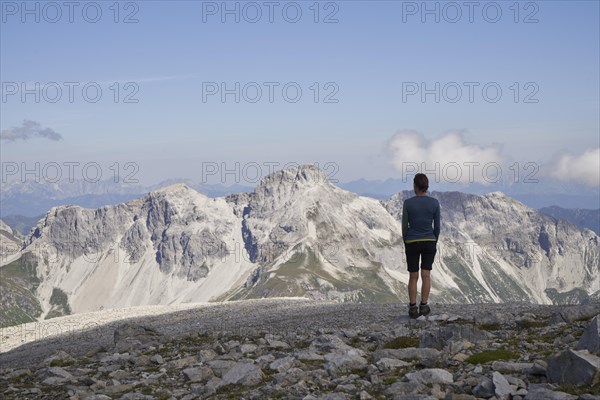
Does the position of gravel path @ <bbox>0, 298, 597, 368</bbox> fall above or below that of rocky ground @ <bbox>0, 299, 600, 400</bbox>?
below

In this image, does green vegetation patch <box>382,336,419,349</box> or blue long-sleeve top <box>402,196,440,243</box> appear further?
blue long-sleeve top <box>402,196,440,243</box>

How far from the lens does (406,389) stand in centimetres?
1252

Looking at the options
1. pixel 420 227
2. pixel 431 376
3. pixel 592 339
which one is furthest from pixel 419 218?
pixel 431 376

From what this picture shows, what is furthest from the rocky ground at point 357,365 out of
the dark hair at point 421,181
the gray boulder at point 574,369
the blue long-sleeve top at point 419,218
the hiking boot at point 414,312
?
the dark hair at point 421,181

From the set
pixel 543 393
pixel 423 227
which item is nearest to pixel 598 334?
pixel 543 393

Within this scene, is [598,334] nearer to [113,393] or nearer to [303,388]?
[303,388]

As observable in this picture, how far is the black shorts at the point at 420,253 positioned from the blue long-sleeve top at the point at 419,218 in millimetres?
178

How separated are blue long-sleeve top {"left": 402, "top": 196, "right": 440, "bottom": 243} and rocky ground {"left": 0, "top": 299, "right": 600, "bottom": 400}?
119 inches

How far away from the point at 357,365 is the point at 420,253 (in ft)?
25.5

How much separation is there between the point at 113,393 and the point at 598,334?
11230 mm

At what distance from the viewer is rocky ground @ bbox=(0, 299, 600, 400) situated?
12.2 m

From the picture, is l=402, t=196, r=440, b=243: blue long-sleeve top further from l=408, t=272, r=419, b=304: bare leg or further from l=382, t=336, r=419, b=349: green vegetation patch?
l=382, t=336, r=419, b=349: green vegetation patch

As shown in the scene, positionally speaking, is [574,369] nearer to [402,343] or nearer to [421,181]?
[402,343]

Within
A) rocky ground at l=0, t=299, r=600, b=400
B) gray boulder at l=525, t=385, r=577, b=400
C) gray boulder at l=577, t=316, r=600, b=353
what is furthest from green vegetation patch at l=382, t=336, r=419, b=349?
gray boulder at l=525, t=385, r=577, b=400
